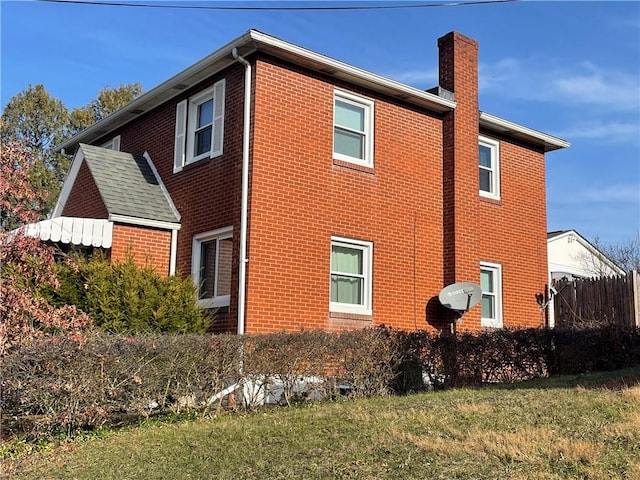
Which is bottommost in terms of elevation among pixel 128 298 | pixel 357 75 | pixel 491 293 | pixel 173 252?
pixel 128 298

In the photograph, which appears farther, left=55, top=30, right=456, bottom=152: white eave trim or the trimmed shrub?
left=55, top=30, right=456, bottom=152: white eave trim

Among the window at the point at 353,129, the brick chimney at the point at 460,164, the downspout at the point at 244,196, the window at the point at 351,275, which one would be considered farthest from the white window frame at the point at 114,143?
the brick chimney at the point at 460,164

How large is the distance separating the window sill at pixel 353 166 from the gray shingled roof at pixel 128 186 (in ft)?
11.5

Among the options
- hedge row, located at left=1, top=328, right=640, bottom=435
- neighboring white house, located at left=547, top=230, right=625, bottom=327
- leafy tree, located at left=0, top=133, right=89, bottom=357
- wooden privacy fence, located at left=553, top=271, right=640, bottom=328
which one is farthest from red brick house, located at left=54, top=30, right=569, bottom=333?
neighboring white house, located at left=547, top=230, right=625, bottom=327

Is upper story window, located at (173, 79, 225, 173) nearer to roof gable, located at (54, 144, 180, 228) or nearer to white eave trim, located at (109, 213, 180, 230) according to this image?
roof gable, located at (54, 144, 180, 228)

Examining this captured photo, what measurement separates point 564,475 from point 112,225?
9.95 meters

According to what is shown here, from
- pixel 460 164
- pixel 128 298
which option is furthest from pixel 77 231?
pixel 460 164

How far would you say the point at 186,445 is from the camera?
7094 millimetres

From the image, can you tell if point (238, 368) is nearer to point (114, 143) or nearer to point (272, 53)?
point (272, 53)

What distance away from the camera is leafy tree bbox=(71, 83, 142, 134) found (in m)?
31.9

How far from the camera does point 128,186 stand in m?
14.3

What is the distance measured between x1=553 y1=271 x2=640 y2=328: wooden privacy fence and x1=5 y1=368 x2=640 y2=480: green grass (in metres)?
9.40

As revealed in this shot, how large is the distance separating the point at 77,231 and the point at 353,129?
574 centimetres

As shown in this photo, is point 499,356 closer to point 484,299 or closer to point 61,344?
point 484,299
